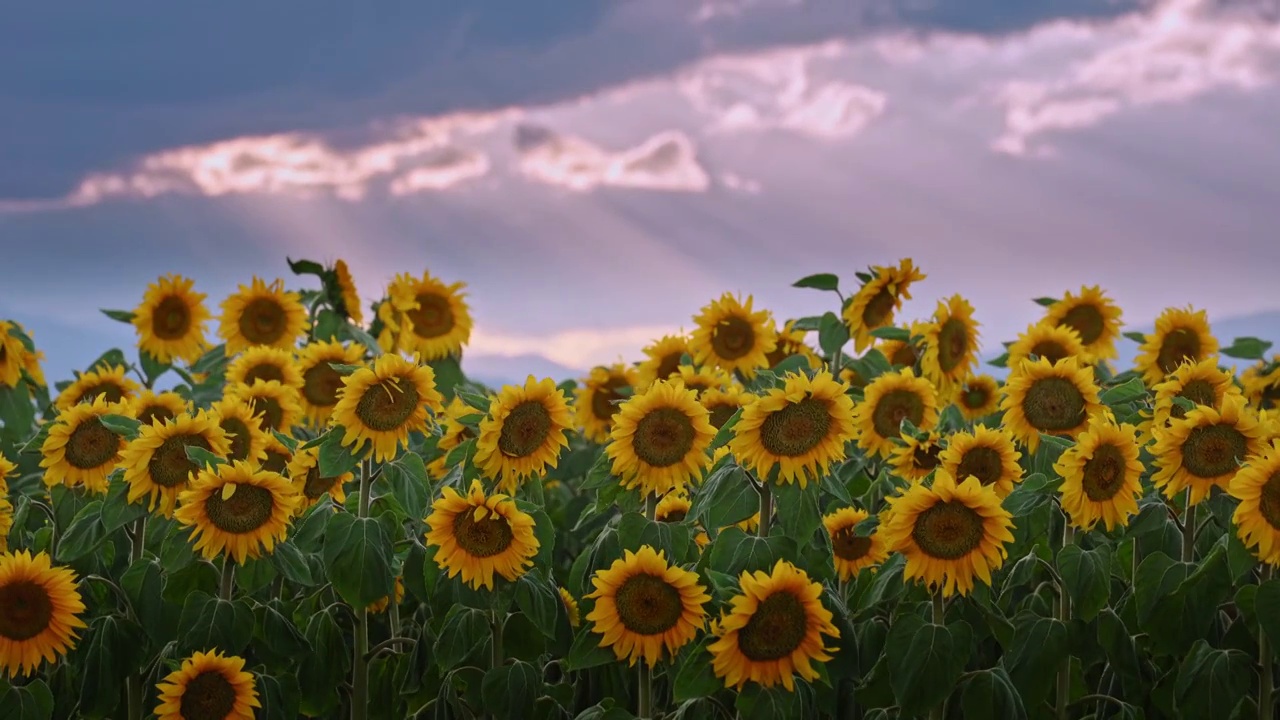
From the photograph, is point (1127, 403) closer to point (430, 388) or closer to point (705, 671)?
point (705, 671)

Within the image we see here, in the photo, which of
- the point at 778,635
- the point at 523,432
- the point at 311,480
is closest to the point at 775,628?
the point at 778,635

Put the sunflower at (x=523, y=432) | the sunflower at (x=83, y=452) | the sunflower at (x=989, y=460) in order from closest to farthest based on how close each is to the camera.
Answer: the sunflower at (x=523, y=432), the sunflower at (x=989, y=460), the sunflower at (x=83, y=452)

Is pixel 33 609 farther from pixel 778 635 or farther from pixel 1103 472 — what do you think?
pixel 1103 472

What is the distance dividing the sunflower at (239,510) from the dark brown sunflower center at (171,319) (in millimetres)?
3611

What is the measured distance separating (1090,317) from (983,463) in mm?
3159

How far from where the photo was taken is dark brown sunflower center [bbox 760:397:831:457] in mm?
4207

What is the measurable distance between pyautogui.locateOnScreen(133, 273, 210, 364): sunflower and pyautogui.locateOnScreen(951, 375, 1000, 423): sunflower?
454 centimetres

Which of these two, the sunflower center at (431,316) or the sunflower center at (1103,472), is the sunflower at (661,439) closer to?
the sunflower center at (1103,472)

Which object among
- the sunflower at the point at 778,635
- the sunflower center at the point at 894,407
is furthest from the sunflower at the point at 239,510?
the sunflower center at the point at 894,407

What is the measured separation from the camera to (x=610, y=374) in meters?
7.69

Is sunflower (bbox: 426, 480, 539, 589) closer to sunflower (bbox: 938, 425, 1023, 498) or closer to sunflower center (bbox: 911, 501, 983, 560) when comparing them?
sunflower center (bbox: 911, 501, 983, 560)

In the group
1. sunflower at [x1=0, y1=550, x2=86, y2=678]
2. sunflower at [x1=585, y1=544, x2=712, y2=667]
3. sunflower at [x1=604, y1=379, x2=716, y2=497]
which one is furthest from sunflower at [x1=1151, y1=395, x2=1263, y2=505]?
sunflower at [x1=0, y1=550, x2=86, y2=678]

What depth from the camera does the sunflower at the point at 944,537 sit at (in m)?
4.08

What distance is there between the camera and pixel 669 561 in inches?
168
